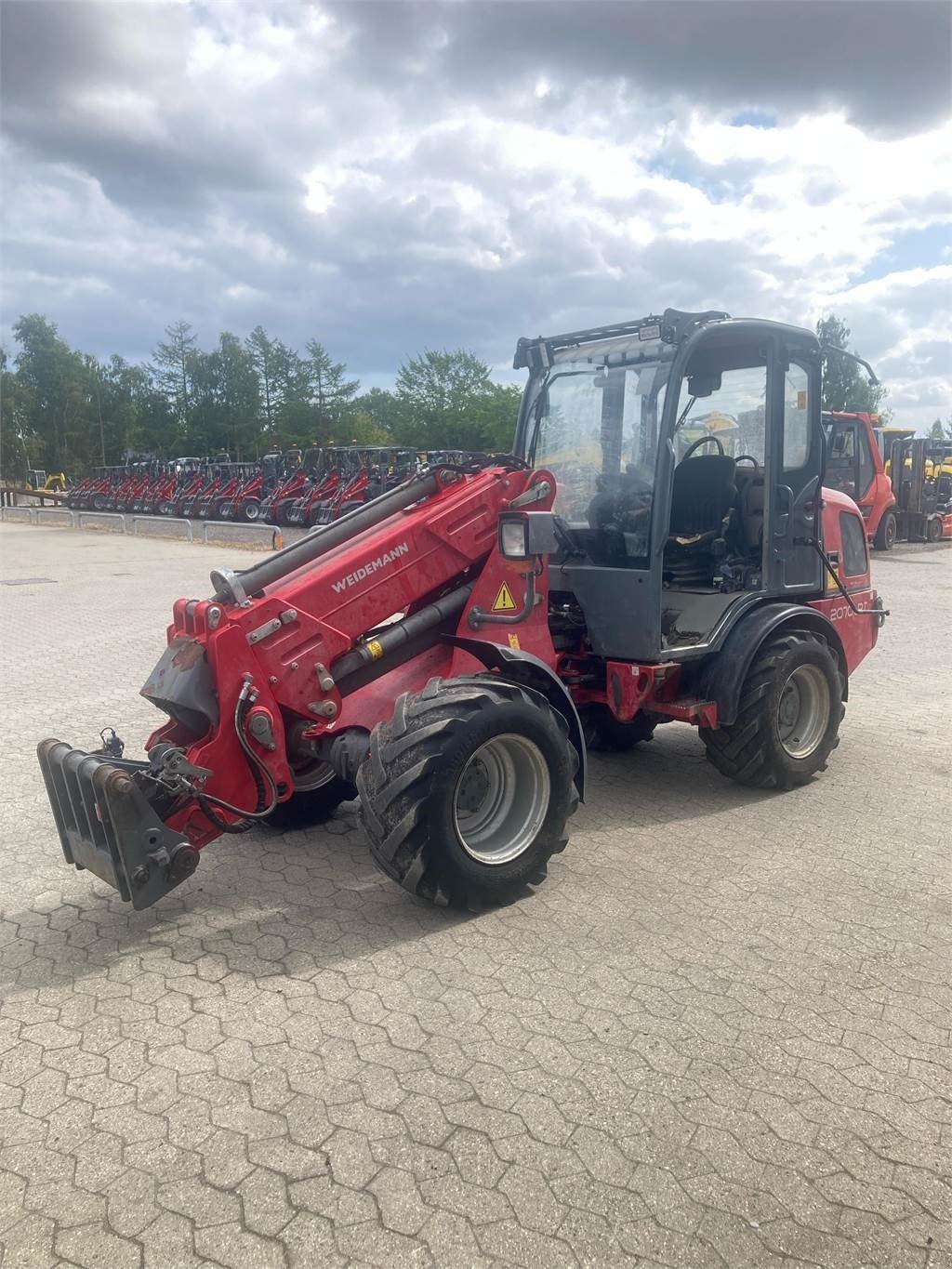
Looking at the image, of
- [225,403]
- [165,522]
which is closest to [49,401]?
[225,403]

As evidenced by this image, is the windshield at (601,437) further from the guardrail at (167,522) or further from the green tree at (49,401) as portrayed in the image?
the green tree at (49,401)

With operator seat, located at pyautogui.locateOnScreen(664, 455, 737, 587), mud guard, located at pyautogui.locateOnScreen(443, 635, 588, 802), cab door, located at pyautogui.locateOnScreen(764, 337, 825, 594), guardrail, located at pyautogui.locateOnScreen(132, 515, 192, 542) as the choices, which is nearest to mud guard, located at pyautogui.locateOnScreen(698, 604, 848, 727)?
cab door, located at pyautogui.locateOnScreen(764, 337, 825, 594)

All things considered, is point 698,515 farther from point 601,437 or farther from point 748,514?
point 601,437

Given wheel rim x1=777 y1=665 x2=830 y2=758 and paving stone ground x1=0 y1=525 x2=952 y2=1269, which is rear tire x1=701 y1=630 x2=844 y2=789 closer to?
wheel rim x1=777 y1=665 x2=830 y2=758

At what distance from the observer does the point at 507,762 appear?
4.59 metres

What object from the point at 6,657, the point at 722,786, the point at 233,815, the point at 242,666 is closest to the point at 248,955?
the point at 233,815

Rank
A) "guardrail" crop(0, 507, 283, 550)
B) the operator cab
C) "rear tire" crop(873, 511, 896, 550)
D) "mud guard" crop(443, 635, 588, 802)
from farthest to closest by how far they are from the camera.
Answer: "guardrail" crop(0, 507, 283, 550) < "rear tire" crop(873, 511, 896, 550) < the operator cab < "mud guard" crop(443, 635, 588, 802)

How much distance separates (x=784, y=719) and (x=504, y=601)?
2.26 m

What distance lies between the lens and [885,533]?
21.0m

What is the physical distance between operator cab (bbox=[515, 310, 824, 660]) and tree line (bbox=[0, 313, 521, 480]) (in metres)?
50.9

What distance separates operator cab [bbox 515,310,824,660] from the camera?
5469mm

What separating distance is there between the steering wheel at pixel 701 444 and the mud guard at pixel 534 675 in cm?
195

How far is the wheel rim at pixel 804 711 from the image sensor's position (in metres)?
6.16

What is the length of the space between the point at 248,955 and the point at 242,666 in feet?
4.01
